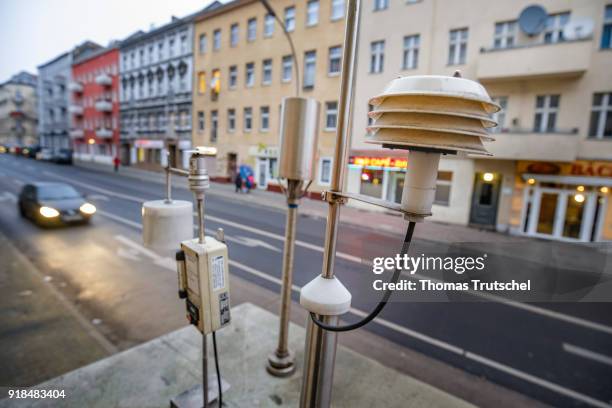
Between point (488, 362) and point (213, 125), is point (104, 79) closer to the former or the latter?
point (213, 125)

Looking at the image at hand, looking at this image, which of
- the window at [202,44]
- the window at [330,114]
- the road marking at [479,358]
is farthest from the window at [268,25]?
the road marking at [479,358]

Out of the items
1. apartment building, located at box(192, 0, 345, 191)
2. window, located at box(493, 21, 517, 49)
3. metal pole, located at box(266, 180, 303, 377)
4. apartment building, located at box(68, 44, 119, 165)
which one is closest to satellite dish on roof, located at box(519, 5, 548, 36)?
window, located at box(493, 21, 517, 49)

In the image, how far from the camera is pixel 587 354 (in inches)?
197

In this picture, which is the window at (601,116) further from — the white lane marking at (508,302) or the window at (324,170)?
the window at (324,170)

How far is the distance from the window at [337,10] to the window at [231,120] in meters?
10.0

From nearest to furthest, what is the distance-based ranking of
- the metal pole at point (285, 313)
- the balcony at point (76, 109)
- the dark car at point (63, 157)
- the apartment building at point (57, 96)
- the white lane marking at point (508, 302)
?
the metal pole at point (285, 313)
the white lane marking at point (508, 302)
the dark car at point (63, 157)
the balcony at point (76, 109)
the apartment building at point (57, 96)

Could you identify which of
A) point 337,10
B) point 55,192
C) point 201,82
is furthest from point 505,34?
point 201,82

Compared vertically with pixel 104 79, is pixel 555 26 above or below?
below

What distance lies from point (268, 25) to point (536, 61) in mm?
16356

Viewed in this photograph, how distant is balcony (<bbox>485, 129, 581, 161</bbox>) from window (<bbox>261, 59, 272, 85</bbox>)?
49.0ft

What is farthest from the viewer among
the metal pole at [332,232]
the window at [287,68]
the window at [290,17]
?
the window at [287,68]

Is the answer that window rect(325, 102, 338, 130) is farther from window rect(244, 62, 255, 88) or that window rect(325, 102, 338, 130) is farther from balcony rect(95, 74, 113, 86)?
balcony rect(95, 74, 113, 86)

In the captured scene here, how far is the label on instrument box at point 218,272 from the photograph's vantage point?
266 cm

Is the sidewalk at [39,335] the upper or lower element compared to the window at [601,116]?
lower
